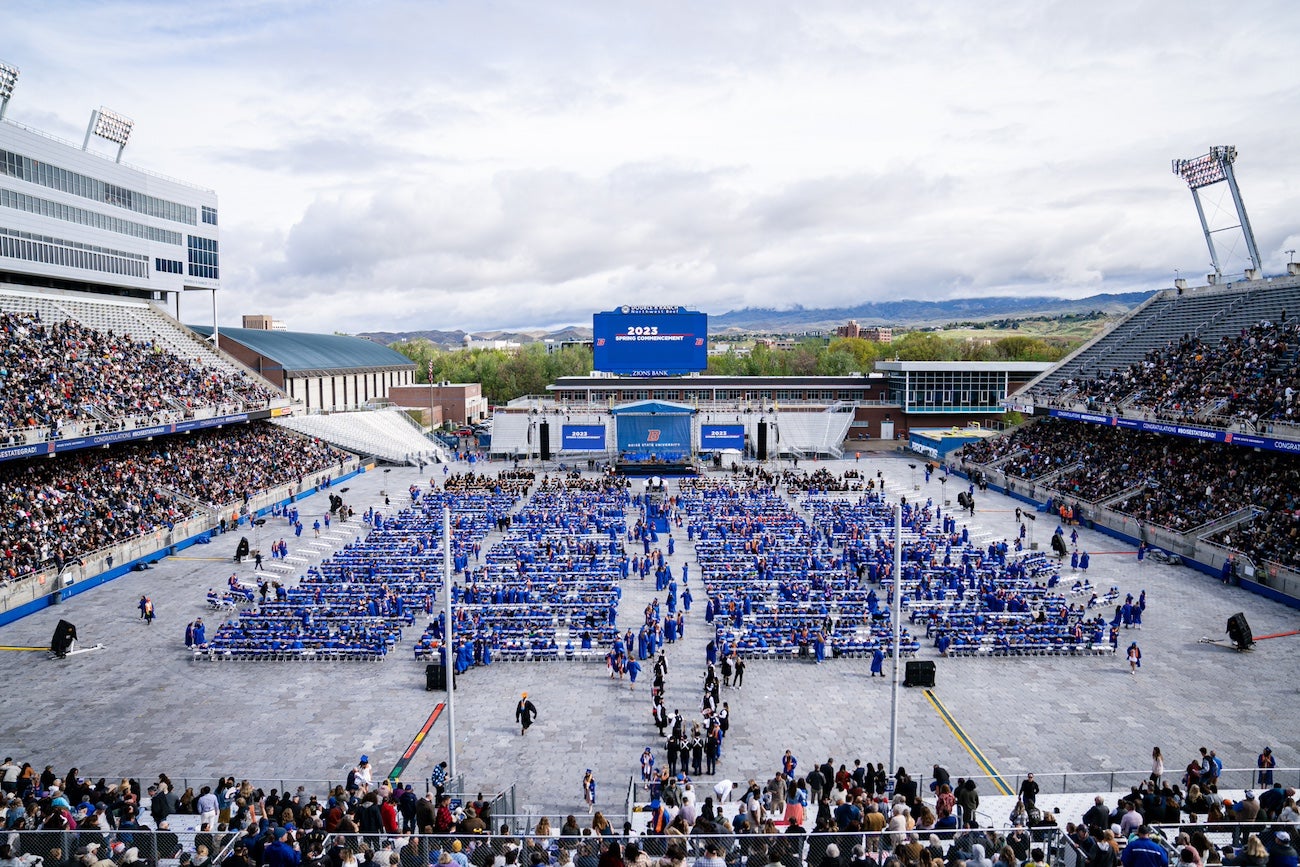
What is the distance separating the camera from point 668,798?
1291 centimetres

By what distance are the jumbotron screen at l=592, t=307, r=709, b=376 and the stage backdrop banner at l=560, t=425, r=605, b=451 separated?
15.3ft

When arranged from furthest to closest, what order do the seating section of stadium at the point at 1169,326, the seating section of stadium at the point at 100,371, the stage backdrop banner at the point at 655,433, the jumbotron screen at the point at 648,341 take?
the jumbotron screen at the point at 648,341 → the stage backdrop banner at the point at 655,433 → the seating section of stadium at the point at 1169,326 → the seating section of stadium at the point at 100,371

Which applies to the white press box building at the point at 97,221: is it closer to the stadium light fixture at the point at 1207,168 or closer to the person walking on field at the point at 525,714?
Answer: the person walking on field at the point at 525,714

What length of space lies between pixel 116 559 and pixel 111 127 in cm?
3174

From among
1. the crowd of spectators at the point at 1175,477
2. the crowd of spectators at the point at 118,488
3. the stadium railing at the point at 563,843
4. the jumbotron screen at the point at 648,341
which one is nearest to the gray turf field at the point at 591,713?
the stadium railing at the point at 563,843

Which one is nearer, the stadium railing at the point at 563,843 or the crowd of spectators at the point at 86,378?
the stadium railing at the point at 563,843

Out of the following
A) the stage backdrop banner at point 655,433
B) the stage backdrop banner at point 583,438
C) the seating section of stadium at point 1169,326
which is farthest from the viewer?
the stage backdrop banner at point 583,438

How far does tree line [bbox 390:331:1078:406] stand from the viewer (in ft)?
344

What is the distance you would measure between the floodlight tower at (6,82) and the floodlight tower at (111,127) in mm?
6684

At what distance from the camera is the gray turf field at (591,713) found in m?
15.8

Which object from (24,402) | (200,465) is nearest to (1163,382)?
(200,465)

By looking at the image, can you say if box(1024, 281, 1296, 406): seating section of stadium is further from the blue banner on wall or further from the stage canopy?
the stage canopy

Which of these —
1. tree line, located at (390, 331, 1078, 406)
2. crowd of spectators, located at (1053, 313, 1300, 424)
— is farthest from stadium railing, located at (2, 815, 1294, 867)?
tree line, located at (390, 331, 1078, 406)

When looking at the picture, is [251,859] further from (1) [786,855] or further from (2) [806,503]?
(2) [806,503]
